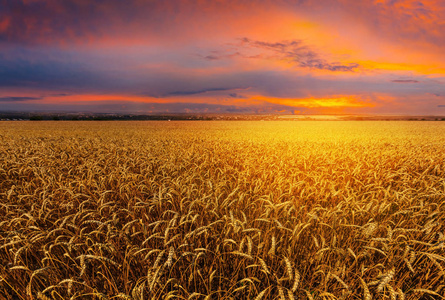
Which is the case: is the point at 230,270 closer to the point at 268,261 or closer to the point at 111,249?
the point at 268,261

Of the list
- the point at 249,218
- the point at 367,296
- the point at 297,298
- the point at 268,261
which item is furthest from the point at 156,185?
the point at 367,296

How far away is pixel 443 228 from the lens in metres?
4.04

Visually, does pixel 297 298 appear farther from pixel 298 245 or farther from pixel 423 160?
pixel 423 160

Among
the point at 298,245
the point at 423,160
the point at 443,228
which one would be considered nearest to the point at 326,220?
the point at 298,245

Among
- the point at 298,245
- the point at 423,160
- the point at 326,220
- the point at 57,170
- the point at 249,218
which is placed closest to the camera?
the point at 298,245

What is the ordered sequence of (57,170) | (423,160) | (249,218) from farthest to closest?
(423,160) → (57,170) → (249,218)

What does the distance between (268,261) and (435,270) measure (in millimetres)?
1974

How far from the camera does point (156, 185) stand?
5.59m

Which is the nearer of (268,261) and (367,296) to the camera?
(367,296)

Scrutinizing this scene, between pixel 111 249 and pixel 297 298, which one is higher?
pixel 111 249

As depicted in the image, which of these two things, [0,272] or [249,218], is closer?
[0,272]

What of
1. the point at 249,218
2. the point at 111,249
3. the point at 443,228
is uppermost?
the point at 111,249

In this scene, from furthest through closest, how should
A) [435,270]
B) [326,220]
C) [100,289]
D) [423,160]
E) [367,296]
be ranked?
[423,160], [326,220], [435,270], [100,289], [367,296]

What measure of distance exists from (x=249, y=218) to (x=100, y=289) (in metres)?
2.20
